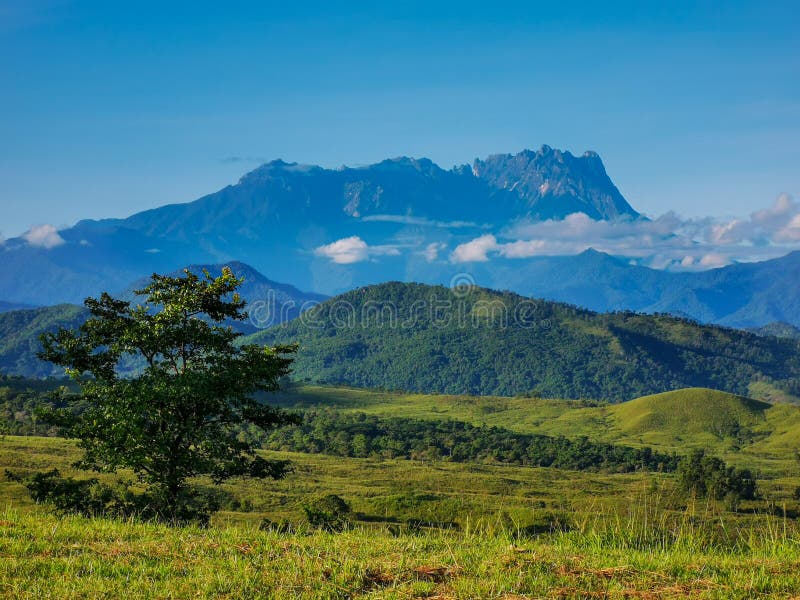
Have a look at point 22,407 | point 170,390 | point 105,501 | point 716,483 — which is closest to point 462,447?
point 716,483

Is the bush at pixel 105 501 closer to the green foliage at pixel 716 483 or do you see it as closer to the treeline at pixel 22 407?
the green foliage at pixel 716 483

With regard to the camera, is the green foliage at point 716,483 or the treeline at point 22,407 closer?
the green foliage at point 716,483

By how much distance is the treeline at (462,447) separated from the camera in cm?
14300

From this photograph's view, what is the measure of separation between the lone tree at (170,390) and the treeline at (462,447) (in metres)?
113

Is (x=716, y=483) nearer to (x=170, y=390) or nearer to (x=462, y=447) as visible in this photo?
(x=462, y=447)

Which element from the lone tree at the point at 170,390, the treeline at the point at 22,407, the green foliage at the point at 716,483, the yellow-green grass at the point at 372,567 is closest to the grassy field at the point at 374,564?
the yellow-green grass at the point at 372,567

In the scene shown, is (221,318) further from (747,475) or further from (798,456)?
(798,456)

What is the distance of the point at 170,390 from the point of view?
27.1 metres

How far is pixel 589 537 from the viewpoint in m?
12.5

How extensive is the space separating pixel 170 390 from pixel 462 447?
127451mm

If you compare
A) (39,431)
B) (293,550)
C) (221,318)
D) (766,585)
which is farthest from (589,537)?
(39,431)

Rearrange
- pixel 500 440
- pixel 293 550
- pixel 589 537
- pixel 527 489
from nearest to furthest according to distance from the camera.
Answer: pixel 293 550 < pixel 589 537 < pixel 527 489 < pixel 500 440

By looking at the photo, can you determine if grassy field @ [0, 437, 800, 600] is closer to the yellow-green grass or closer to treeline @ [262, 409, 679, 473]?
the yellow-green grass

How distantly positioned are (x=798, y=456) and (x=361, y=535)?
179 metres
